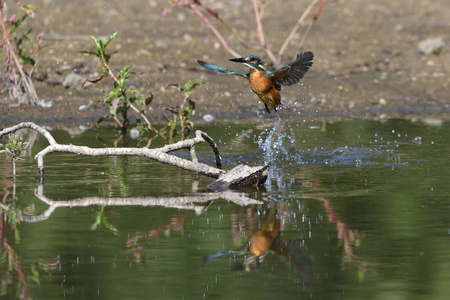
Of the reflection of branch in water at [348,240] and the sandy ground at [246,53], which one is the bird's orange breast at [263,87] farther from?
the sandy ground at [246,53]

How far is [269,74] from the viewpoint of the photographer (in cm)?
889

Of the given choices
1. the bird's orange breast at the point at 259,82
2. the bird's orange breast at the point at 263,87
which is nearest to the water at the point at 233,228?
the bird's orange breast at the point at 263,87

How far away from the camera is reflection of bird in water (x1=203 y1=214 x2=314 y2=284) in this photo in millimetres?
5352

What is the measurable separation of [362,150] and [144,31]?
820 cm

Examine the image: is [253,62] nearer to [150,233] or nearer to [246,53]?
[150,233]

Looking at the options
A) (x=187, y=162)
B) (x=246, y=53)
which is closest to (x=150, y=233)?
(x=187, y=162)

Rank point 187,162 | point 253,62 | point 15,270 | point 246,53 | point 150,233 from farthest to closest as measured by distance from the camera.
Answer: point 246,53 → point 253,62 → point 187,162 → point 150,233 → point 15,270

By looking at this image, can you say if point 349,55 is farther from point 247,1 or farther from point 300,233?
point 300,233

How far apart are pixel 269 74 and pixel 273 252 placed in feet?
11.1

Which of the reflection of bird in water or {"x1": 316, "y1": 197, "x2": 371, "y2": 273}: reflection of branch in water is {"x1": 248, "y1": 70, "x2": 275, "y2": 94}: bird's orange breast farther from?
the reflection of bird in water

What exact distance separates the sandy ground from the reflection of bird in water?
5.29 m

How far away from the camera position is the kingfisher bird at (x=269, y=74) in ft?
28.3

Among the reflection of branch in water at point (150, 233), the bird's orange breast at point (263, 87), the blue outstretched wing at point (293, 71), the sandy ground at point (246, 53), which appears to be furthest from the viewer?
the sandy ground at point (246, 53)

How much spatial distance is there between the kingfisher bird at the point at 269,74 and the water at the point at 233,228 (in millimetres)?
690
